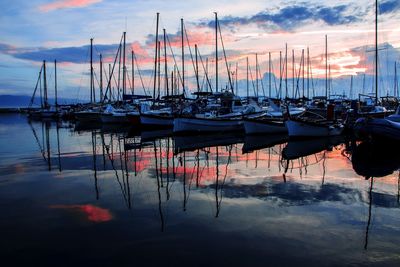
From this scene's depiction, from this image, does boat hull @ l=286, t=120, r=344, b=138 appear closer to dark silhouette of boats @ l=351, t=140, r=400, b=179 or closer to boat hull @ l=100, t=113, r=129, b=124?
dark silhouette of boats @ l=351, t=140, r=400, b=179

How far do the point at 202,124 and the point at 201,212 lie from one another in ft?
79.3

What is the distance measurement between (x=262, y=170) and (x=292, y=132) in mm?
12800

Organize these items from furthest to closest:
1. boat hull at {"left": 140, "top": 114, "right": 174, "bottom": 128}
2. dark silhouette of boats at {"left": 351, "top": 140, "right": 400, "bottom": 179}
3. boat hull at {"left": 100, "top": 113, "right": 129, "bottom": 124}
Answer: boat hull at {"left": 100, "top": 113, "right": 129, "bottom": 124}
boat hull at {"left": 140, "top": 114, "right": 174, "bottom": 128}
dark silhouette of boats at {"left": 351, "top": 140, "right": 400, "bottom": 179}

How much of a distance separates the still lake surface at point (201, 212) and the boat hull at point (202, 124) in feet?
47.1

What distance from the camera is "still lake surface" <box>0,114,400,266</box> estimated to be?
7.20 m

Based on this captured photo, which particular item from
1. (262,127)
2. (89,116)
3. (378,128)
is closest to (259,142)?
(262,127)

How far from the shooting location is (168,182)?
14008 mm

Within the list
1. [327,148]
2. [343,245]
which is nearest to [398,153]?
[327,148]

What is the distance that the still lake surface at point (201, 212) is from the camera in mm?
7195

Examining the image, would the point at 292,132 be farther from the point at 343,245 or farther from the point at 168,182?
the point at 343,245

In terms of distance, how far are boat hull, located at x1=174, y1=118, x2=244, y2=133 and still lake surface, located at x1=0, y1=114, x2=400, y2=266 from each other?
14.3 meters

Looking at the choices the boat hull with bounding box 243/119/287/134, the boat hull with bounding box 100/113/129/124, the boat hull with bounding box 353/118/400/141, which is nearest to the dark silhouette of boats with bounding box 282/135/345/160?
the boat hull with bounding box 353/118/400/141

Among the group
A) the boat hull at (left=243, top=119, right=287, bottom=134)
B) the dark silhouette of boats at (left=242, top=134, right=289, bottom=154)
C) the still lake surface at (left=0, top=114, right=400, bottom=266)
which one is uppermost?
the boat hull at (left=243, top=119, right=287, bottom=134)

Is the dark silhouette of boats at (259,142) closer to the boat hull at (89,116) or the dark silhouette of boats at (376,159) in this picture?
the dark silhouette of boats at (376,159)
